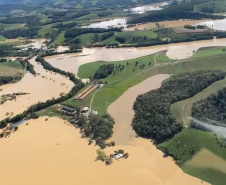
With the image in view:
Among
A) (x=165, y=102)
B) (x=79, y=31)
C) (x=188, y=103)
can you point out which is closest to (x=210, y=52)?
(x=188, y=103)

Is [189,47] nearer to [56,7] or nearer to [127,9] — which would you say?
[127,9]

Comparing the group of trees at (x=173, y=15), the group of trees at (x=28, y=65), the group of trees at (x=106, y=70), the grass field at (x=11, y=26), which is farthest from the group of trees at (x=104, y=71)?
the grass field at (x=11, y=26)

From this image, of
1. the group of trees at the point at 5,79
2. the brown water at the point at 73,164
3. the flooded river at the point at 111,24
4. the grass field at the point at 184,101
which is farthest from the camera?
the flooded river at the point at 111,24

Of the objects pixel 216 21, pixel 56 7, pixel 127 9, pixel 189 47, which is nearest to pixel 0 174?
pixel 189 47

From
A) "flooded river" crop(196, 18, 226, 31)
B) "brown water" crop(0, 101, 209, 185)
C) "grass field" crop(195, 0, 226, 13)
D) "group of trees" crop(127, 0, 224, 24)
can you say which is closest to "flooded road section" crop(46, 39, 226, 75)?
"flooded river" crop(196, 18, 226, 31)

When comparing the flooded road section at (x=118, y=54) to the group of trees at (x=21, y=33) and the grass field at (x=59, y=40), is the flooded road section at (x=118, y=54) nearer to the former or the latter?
the grass field at (x=59, y=40)

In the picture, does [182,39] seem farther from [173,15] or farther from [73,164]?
[73,164]
